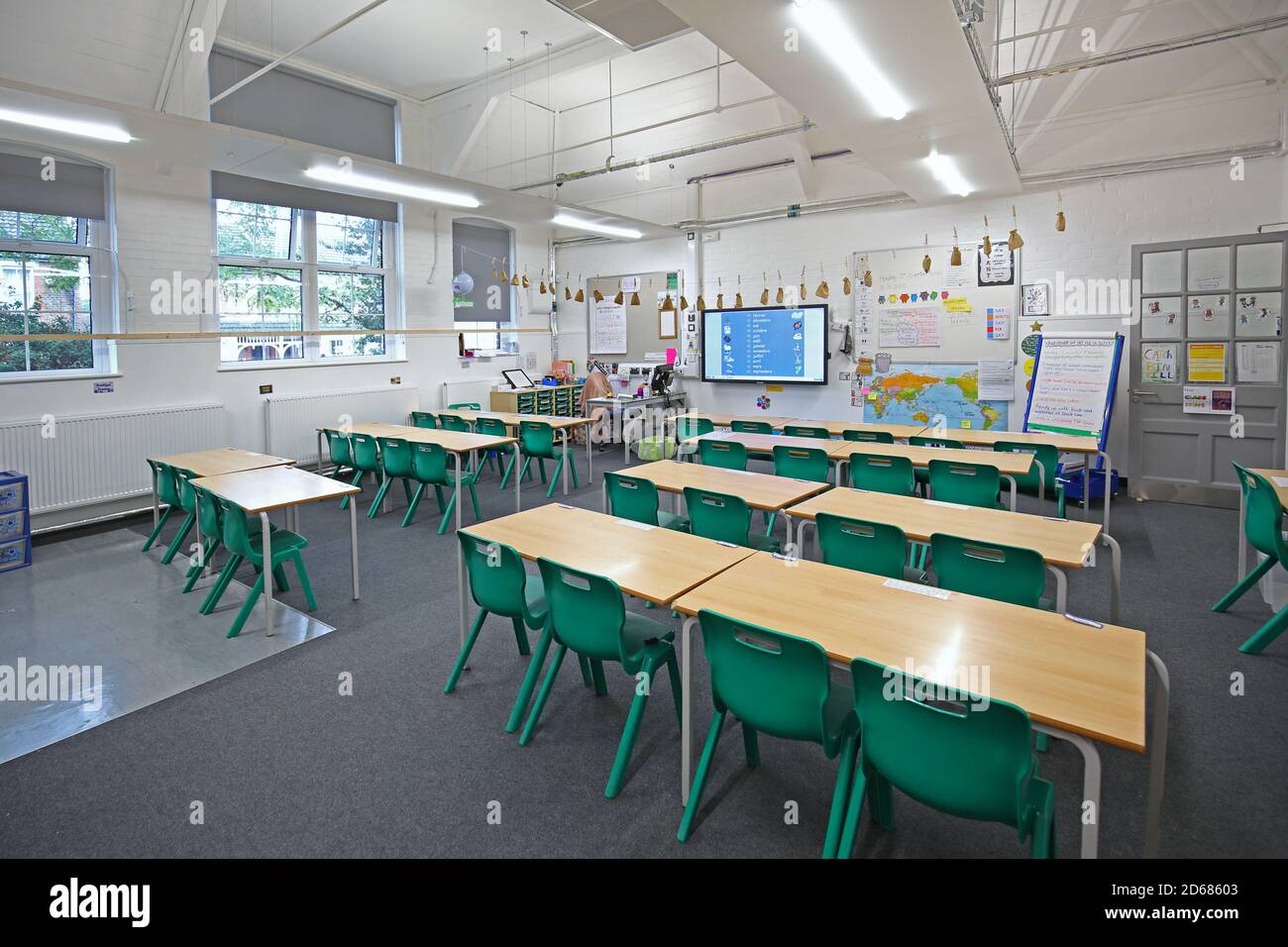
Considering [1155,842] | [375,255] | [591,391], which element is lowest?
[1155,842]

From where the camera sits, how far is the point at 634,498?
3971mm

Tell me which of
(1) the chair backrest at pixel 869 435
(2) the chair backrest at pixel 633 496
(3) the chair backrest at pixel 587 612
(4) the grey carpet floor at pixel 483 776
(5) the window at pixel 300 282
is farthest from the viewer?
(5) the window at pixel 300 282

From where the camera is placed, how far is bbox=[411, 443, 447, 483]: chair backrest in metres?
5.58

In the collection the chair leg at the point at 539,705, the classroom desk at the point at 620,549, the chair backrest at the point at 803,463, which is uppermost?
the chair backrest at the point at 803,463

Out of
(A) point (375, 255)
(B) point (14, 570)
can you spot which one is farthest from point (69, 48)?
(B) point (14, 570)

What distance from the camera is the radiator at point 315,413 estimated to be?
7.14m

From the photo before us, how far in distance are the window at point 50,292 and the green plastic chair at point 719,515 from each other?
217 inches

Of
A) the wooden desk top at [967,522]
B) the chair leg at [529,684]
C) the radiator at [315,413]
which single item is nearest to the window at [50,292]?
the radiator at [315,413]

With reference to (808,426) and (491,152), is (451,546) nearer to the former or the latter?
(808,426)

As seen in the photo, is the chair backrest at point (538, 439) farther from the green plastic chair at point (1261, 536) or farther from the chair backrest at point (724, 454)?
the green plastic chair at point (1261, 536)

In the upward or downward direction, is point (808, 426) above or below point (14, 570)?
above

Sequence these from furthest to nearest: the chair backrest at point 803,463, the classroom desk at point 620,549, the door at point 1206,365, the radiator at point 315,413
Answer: the radiator at point 315,413
the door at point 1206,365
the chair backrest at point 803,463
the classroom desk at point 620,549

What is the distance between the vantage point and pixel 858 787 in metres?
1.89
